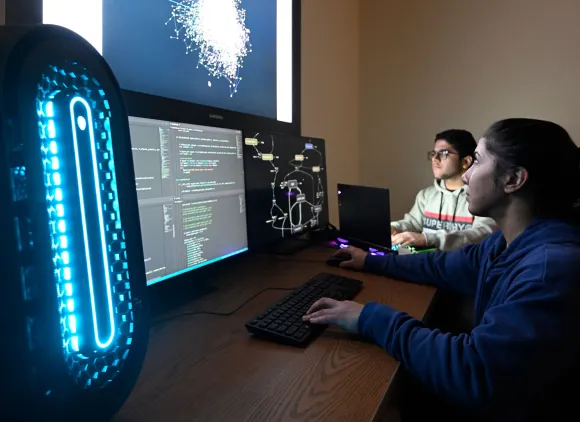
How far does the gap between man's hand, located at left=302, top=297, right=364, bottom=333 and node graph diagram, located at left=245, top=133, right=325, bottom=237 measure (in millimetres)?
483

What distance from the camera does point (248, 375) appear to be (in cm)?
61

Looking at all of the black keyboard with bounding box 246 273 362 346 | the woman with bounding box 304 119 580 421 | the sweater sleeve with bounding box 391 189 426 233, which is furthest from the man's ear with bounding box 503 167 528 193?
the sweater sleeve with bounding box 391 189 426 233

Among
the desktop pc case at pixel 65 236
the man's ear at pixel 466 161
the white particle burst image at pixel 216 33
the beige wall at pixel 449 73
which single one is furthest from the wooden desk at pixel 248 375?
the beige wall at pixel 449 73

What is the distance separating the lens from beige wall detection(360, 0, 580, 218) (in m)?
2.12

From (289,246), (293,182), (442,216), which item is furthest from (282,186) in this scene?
(442,216)

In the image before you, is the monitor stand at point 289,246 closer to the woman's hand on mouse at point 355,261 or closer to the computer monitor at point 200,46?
the woman's hand on mouse at point 355,261

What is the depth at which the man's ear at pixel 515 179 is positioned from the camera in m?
0.85

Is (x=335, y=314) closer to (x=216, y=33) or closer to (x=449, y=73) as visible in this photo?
(x=216, y=33)

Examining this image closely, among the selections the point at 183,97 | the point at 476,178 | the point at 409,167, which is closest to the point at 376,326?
the point at 476,178

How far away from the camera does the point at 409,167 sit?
249 centimetres

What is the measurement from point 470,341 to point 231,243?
24.6 inches

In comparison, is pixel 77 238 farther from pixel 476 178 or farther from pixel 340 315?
pixel 476 178

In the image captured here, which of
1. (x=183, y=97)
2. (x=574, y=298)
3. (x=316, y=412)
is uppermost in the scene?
(x=183, y=97)

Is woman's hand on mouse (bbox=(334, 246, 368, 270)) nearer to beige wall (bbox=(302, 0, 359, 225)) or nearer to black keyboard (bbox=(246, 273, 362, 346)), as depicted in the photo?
black keyboard (bbox=(246, 273, 362, 346))
